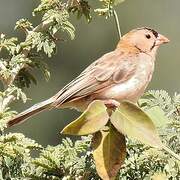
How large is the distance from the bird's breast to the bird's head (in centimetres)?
8

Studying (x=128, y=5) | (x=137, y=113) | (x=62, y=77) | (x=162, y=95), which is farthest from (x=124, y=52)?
(x=128, y=5)

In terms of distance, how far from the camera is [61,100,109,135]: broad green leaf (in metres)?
1.27

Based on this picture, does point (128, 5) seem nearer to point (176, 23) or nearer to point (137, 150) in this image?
point (176, 23)

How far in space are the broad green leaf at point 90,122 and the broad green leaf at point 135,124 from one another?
20mm

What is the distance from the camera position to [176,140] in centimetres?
153

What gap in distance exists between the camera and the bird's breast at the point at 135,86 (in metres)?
2.05

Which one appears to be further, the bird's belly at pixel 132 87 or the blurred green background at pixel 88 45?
the blurred green background at pixel 88 45

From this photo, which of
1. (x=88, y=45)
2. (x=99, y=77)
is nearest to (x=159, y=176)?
(x=99, y=77)

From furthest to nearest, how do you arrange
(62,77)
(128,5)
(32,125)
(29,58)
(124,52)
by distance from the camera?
(128,5) < (62,77) < (32,125) < (124,52) < (29,58)

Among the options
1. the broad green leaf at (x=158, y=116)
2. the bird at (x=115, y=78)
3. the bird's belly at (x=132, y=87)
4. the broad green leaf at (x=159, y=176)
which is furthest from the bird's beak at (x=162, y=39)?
the broad green leaf at (x=159, y=176)

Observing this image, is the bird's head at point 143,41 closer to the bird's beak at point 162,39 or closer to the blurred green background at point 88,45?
the bird's beak at point 162,39

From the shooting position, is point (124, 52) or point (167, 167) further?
point (124, 52)

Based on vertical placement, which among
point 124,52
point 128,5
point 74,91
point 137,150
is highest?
point 128,5

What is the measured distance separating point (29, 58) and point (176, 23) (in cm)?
690
